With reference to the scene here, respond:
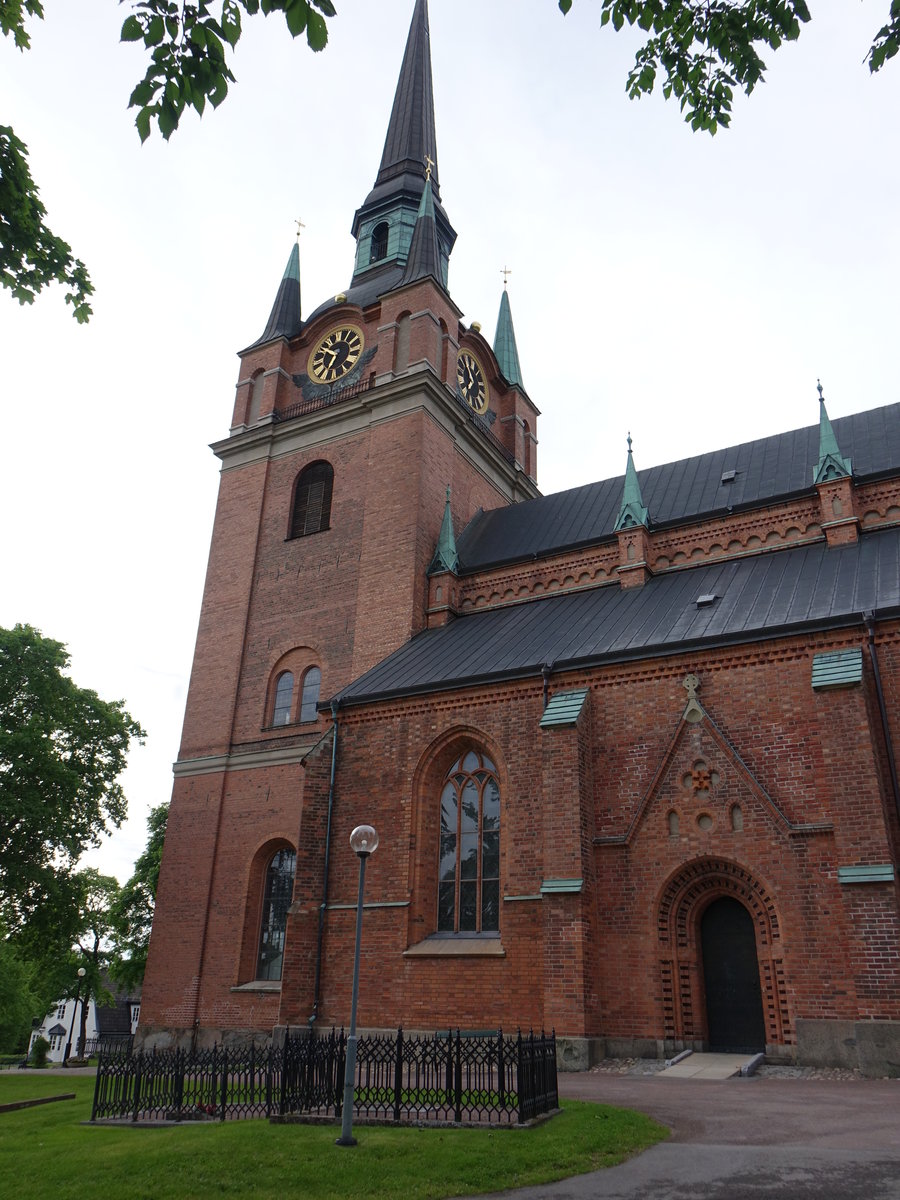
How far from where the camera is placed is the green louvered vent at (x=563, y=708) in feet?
57.8

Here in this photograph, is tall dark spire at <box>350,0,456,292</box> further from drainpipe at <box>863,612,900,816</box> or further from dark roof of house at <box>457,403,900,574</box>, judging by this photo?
drainpipe at <box>863,612,900,816</box>

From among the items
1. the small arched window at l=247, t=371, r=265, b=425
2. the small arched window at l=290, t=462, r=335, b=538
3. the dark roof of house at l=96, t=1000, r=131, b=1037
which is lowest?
the dark roof of house at l=96, t=1000, r=131, b=1037

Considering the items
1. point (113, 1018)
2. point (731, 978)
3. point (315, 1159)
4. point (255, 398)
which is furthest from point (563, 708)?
point (113, 1018)

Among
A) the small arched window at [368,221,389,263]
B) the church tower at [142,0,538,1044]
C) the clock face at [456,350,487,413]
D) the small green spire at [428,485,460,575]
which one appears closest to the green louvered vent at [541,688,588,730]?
the church tower at [142,0,538,1044]

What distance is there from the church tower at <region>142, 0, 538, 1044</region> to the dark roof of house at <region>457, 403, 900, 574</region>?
5.90 feet

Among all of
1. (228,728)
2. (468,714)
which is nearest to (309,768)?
(468,714)

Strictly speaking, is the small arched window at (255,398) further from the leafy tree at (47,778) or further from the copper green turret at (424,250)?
the leafy tree at (47,778)

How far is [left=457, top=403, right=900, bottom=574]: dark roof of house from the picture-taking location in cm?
2269

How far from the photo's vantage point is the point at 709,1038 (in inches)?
622

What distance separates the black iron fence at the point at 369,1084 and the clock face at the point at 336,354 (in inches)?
874

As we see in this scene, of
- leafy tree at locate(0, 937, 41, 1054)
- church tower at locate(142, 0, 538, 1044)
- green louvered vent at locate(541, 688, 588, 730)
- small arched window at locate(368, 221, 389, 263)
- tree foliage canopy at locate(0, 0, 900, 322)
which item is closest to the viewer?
tree foliage canopy at locate(0, 0, 900, 322)

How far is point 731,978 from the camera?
52.1ft

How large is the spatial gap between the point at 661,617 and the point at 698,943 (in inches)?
255

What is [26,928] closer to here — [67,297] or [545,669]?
[545,669]
